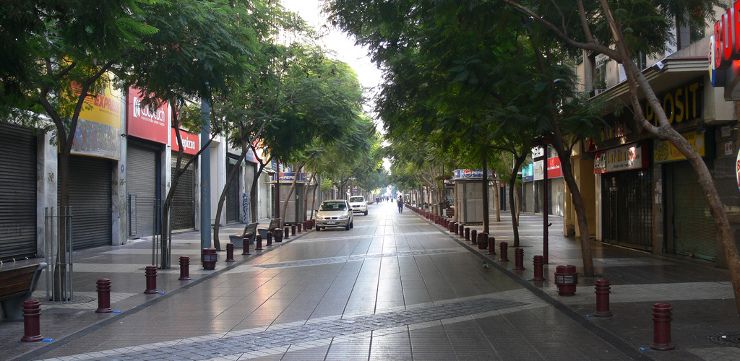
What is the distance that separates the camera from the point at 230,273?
51.4 ft

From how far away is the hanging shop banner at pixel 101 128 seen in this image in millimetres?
20250

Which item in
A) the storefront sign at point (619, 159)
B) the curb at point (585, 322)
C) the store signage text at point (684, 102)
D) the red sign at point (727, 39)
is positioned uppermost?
the store signage text at point (684, 102)

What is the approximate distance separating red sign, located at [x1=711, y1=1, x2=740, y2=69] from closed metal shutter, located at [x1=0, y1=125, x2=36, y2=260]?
17.1 metres

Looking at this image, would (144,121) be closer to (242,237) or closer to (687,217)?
(242,237)

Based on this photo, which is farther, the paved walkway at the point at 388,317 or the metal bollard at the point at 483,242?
the metal bollard at the point at 483,242

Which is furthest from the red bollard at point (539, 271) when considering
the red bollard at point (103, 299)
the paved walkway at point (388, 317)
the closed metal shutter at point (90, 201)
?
the closed metal shutter at point (90, 201)

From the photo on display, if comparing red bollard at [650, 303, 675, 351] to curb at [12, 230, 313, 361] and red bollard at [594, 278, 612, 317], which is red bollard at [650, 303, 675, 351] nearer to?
red bollard at [594, 278, 612, 317]

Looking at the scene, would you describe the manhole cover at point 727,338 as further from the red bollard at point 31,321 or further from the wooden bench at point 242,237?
the wooden bench at point 242,237

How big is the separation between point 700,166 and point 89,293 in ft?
34.7

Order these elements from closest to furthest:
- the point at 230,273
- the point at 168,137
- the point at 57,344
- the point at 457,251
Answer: the point at 57,344, the point at 230,273, the point at 457,251, the point at 168,137

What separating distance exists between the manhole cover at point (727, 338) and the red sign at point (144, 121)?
1985 cm

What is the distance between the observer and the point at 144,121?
2556 centimetres

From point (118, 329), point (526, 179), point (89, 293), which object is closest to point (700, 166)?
point (118, 329)

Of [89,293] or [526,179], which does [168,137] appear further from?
[526,179]
